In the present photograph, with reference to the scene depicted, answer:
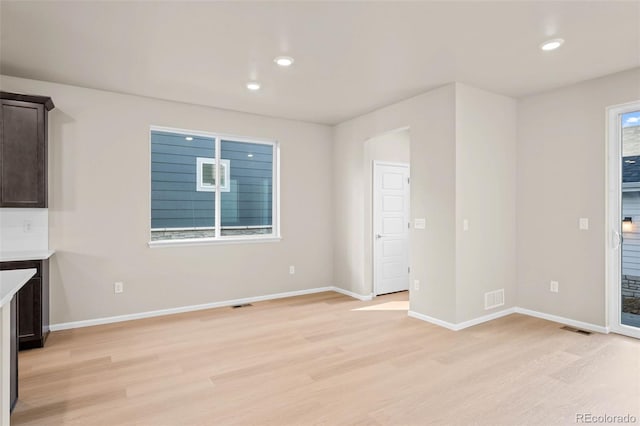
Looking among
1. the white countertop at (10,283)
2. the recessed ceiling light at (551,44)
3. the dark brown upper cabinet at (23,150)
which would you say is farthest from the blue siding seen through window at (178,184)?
the recessed ceiling light at (551,44)

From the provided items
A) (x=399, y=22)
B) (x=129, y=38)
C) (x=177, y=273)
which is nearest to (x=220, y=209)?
(x=177, y=273)

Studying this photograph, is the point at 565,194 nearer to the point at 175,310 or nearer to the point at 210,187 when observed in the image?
the point at 210,187

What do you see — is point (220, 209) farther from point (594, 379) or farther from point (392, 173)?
point (594, 379)

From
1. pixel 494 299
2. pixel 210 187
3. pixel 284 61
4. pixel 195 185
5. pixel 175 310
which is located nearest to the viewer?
pixel 284 61

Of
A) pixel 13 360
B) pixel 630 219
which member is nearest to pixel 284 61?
pixel 13 360

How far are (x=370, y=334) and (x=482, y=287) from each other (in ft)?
4.86

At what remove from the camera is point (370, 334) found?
149 inches

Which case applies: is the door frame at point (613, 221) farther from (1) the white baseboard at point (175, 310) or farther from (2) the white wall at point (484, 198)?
(1) the white baseboard at point (175, 310)

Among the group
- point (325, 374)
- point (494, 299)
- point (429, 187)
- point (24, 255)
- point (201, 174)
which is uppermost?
point (201, 174)

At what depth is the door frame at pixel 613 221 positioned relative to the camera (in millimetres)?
3690

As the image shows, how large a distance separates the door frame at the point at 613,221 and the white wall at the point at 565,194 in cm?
5

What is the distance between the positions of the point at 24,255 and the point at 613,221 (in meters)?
5.94

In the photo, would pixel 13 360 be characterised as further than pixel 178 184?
No

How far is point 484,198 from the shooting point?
4.18 meters
